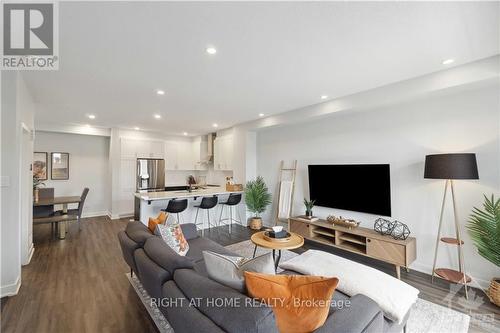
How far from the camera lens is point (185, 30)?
76.0 inches

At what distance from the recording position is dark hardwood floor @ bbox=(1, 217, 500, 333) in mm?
2100

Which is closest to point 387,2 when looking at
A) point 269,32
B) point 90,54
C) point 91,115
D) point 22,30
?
point 269,32

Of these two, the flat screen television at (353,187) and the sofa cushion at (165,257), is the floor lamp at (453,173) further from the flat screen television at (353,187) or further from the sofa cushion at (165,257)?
the sofa cushion at (165,257)

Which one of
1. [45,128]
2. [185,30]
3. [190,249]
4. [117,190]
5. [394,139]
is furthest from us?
[117,190]

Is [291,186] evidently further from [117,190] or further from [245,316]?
[117,190]

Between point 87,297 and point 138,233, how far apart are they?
98cm

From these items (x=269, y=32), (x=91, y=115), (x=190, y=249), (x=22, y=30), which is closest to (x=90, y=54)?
(x=22, y=30)

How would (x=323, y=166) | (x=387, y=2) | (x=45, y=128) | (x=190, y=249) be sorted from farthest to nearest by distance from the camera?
(x=45, y=128)
(x=323, y=166)
(x=190, y=249)
(x=387, y=2)

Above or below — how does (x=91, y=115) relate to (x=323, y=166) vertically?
above

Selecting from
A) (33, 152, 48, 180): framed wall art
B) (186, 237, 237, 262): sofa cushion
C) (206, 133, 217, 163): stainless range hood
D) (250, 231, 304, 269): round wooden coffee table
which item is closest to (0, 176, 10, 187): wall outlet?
(186, 237, 237, 262): sofa cushion

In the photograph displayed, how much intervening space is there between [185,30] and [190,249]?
243cm

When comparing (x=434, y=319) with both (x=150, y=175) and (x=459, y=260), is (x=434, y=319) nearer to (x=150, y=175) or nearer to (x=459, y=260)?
(x=459, y=260)

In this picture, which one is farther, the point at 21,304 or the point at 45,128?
the point at 45,128

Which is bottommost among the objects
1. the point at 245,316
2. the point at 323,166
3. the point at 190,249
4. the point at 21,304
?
the point at 21,304
